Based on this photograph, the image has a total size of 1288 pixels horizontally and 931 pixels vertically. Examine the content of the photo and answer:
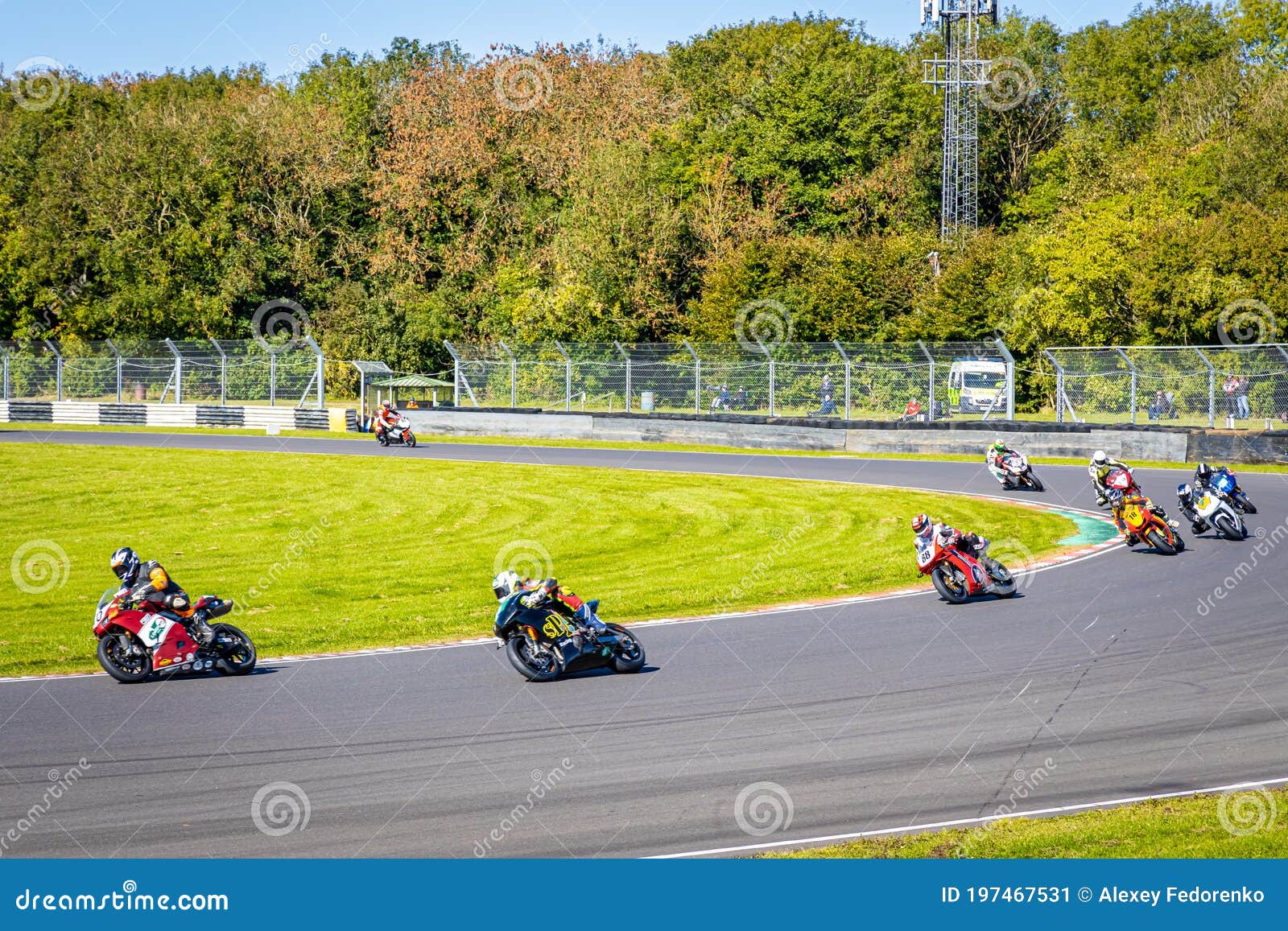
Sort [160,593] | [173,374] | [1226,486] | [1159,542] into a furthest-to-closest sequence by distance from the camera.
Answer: [173,374], [1226,486], [1159,542], [160,593]

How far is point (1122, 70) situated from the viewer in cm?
7000

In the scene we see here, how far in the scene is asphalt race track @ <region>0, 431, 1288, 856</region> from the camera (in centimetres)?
745

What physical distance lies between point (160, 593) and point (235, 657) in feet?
2.82

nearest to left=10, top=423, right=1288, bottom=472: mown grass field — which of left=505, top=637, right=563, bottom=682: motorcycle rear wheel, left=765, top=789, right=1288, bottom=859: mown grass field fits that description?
left=505, top=637, right=563, bottom=682: motorcycle rear wheel

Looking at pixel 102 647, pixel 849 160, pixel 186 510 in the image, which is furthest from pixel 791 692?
pixel 849 160

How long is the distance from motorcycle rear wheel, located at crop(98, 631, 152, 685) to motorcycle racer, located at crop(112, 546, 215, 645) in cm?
36

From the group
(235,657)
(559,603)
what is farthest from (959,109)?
(235,657)

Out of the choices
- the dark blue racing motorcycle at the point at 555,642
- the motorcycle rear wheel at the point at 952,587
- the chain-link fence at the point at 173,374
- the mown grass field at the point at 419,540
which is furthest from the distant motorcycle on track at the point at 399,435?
the dark blue racing motorcycle at the point at 555,642

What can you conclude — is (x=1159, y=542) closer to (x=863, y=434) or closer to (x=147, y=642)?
(x=147, y=642)

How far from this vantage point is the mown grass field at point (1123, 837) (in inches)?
275

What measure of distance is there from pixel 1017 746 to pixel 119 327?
54627mm

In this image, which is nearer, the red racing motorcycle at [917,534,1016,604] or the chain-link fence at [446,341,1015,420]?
the red racing motorcycle at [917,534,1016,604]

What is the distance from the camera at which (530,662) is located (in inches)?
450

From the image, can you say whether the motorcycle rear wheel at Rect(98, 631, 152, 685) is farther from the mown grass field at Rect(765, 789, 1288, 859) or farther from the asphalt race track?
the mown grass field at Rect(765, 789, 1288, 859)
